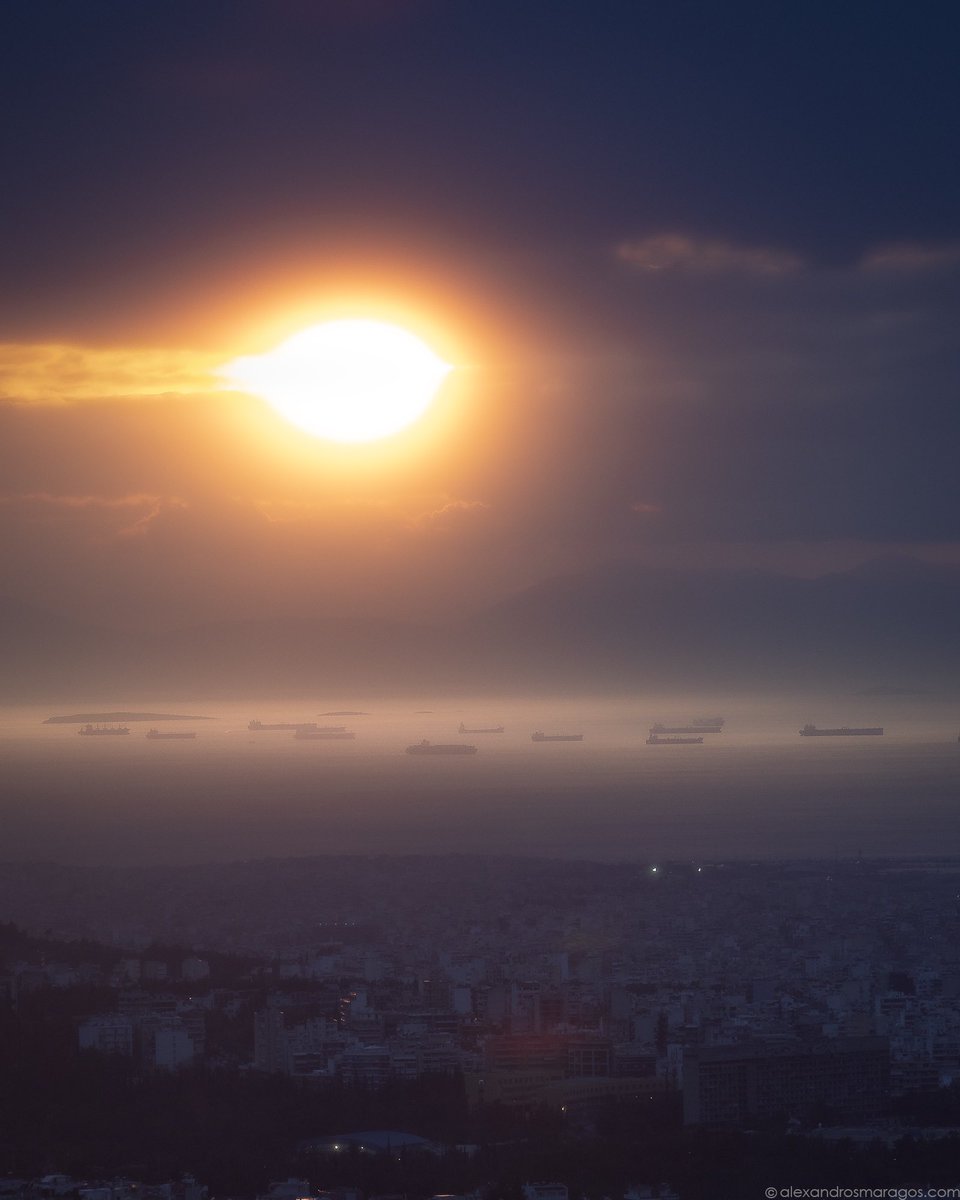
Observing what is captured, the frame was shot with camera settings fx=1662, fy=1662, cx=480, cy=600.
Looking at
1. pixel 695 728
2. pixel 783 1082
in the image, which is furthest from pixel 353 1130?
pixel 695 728

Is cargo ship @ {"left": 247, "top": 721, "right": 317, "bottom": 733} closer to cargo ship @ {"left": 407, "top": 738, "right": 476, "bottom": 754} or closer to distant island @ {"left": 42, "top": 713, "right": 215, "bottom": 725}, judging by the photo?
distant island @ {"left": 42, "top": 713, "right": 215, "bottom": 725}

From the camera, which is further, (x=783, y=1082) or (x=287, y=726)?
(x=287, y=726)

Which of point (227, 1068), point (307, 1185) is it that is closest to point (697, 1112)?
point (307, 1185)

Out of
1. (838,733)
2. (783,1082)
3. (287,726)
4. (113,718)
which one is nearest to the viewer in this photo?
(783,1082)

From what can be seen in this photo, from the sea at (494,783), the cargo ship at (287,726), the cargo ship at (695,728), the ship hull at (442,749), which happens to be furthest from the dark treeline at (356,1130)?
the cargo ship at (287,726)

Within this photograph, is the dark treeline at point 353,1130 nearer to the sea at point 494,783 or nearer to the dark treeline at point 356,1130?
the dark treeline at point 356,1130

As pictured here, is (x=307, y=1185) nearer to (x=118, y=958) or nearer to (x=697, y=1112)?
(x=697, y=1112)

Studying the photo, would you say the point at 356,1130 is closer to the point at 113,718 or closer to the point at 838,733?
the point at 113,718
